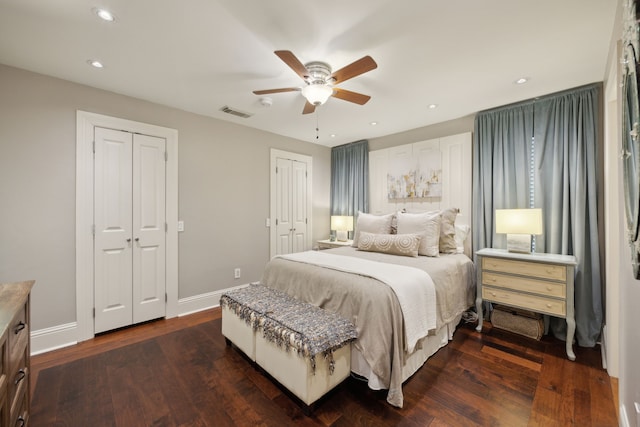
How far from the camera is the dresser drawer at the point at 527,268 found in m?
2.36

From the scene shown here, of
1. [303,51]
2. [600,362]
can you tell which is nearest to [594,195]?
[600,362]

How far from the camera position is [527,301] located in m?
2.51

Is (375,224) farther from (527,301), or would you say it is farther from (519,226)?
(527,301)

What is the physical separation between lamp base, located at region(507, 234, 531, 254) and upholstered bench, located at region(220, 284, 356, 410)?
2078mm

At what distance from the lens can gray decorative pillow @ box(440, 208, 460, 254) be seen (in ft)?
10.2

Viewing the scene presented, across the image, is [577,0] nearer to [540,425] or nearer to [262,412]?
[540,425]

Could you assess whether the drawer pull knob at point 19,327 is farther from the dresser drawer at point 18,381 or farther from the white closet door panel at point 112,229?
the white closet door panel at point 112,229

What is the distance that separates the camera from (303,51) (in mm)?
2051

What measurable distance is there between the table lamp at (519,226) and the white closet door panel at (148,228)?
3.78 meters

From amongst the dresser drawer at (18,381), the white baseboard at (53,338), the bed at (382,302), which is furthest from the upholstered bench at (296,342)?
the white baseboard at (53,338)

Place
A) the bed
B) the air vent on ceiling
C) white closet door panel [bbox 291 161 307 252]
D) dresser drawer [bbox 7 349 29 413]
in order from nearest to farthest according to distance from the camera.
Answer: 1. dresser drawer [bbox 7 349 29 413]
2. the bed
3. the air vent on ceiling
4. white closet door panel [bbox 291 161 307 252]

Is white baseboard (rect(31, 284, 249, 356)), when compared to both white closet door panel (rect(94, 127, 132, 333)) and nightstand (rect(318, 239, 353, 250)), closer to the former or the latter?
white closet door panel (rect(94, 127, 132, 333))

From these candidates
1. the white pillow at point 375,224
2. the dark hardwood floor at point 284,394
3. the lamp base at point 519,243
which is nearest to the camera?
the dark hardwood floor at point 284,394

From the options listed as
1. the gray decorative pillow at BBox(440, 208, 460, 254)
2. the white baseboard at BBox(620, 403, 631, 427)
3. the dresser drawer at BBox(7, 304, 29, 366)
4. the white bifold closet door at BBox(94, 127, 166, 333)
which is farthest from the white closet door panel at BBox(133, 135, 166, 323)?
the white baseboard at BBox(620, 403, 631, 427)
